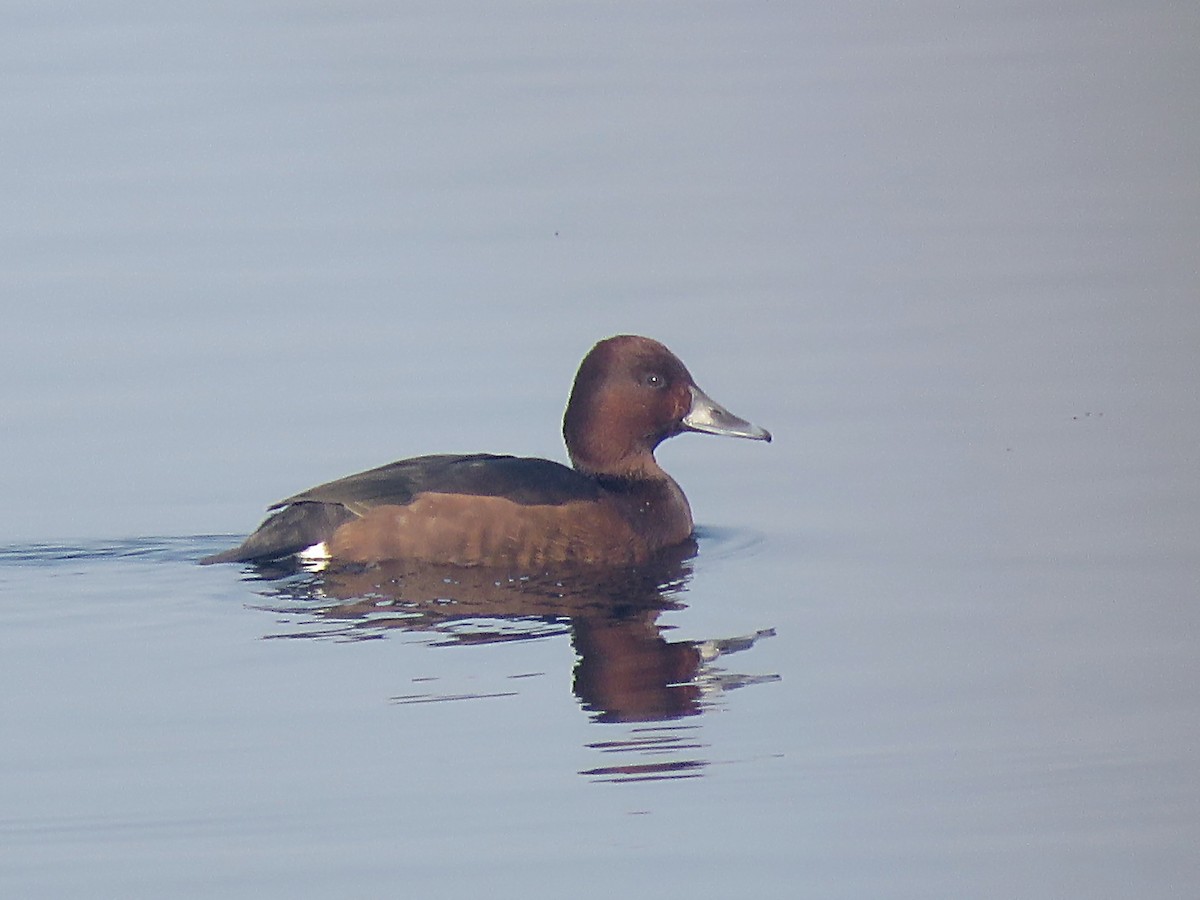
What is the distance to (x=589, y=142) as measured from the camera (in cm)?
1323

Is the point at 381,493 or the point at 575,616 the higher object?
the point at 381,493

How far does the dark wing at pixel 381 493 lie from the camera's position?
7449 mm

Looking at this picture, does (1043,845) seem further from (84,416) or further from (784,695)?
(84,416)

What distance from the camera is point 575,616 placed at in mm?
6793

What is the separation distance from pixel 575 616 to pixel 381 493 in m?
0.98

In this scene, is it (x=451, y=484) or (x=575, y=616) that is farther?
(x=451, y=484)

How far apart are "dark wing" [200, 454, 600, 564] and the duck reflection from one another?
12 cm

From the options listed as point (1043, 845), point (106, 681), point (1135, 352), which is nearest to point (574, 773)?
point (1043, 845)

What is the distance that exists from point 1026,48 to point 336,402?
738 cm

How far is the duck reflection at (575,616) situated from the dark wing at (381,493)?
0.38ft

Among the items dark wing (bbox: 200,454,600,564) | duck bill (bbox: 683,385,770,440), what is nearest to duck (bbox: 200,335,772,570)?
dark wing (bbox: 200,454,600,564)

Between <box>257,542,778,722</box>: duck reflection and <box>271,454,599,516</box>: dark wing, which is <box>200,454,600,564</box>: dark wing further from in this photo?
<box>257,542,778,722</box>: duck reflection

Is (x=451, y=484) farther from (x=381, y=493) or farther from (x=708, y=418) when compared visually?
(x=708, y=418)

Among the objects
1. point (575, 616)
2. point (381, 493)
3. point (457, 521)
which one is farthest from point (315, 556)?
point (575, 616)
